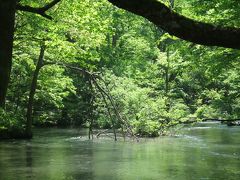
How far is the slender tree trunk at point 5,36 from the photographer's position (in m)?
5.09

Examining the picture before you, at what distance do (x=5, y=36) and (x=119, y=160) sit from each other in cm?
1051

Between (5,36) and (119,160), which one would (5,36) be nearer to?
(5,36)

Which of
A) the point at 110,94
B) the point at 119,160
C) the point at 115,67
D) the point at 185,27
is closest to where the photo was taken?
the point at 185,27

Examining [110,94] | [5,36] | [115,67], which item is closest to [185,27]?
[5,36]

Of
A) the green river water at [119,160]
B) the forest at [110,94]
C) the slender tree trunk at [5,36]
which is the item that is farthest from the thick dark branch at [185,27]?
the green river water at [119,160]

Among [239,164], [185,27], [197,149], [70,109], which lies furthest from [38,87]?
[185,27]

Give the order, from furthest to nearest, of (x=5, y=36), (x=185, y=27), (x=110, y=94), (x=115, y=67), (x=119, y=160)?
(x=115, y=67), (x=110, y=94), (x=119, y=160), (x=5, y=36), (x=185, y=27)

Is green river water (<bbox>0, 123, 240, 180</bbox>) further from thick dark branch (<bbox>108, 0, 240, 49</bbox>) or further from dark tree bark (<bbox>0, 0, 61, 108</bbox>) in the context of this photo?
thick dark branch (<bbox>108, 0, 240, 49</bbox>)

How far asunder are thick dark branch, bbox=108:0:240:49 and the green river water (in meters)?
9.28

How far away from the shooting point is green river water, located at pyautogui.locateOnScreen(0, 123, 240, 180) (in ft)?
40.6

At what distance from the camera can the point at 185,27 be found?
2.95 m

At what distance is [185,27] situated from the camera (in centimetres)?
295

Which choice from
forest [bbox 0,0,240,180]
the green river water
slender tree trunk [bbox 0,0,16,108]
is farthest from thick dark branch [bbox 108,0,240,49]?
the green river water

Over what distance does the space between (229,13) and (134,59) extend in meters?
31.8
